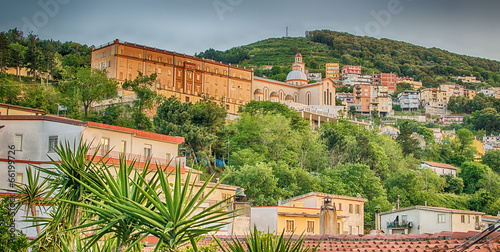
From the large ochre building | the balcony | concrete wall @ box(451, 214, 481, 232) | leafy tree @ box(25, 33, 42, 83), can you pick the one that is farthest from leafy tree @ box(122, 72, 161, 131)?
concrete wall @ box(451, 214, 481, 232)

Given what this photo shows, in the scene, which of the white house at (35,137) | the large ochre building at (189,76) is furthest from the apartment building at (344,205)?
the large ochre building at (189,76)

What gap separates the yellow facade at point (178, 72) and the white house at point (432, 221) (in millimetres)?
46054

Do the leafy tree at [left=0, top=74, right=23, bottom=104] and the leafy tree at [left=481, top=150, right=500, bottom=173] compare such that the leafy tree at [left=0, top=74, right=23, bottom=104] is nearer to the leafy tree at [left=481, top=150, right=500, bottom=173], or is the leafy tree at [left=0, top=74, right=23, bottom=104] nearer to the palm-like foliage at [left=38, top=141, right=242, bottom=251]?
the palm-like foliage at [left=38, top=141, right=242, bottom=251]

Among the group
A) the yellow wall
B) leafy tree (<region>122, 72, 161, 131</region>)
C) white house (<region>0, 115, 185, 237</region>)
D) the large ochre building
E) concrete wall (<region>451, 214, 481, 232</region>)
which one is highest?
the large ochre building

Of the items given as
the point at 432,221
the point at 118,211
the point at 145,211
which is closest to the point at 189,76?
the point at 432,221

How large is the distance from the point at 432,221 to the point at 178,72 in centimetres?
6291

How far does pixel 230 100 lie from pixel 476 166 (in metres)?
38.5

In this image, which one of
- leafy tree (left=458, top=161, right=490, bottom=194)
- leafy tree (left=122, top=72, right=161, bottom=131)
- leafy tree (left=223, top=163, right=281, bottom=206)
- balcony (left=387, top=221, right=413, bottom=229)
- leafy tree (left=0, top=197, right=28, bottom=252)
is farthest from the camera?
leafy tree (left=458, top=161, right=490, bottom=194)

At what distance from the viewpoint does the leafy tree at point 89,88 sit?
220 ft

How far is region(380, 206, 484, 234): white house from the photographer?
128 feet

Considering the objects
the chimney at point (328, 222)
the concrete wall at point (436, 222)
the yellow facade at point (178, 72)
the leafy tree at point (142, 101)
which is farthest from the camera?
the yellow facade at point (178, 72)

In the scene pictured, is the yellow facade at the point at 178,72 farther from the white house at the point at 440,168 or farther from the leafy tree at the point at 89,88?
the white house at the point at 440,168

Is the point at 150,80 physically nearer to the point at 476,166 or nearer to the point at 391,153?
the point at 391,153

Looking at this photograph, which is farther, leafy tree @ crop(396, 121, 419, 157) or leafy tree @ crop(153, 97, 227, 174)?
leafy tree @ crop(396, 121, 419, 157)
